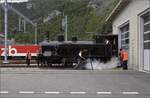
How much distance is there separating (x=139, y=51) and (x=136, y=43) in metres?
1.01

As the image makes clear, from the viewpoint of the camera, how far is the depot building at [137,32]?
2966cm

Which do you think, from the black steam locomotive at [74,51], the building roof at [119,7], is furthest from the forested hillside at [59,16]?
the black steam locomotive at [74,51]

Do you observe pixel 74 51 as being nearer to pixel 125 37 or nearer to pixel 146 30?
pixel 125 37

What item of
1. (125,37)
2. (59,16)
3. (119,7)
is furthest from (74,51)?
(59,16)

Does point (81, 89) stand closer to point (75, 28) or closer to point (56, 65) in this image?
point (56, 65)

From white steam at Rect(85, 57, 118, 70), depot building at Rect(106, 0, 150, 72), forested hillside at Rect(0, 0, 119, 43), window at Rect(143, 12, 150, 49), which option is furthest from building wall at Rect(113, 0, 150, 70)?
forested hillside at Rect(0, 0, 119, 43)

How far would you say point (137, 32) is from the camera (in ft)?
105

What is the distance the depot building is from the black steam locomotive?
1621 millimetres

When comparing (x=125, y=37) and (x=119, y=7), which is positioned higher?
(x=119, y=7)

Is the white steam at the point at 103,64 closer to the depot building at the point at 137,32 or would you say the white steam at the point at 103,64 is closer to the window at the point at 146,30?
the depot building at the point at 137,32

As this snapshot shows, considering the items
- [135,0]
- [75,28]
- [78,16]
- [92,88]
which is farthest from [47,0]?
[92,88]

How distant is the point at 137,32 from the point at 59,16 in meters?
71.6

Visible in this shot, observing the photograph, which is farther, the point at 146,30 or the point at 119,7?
the point at 119,7

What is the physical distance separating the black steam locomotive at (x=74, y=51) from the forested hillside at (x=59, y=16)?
40687 mm
